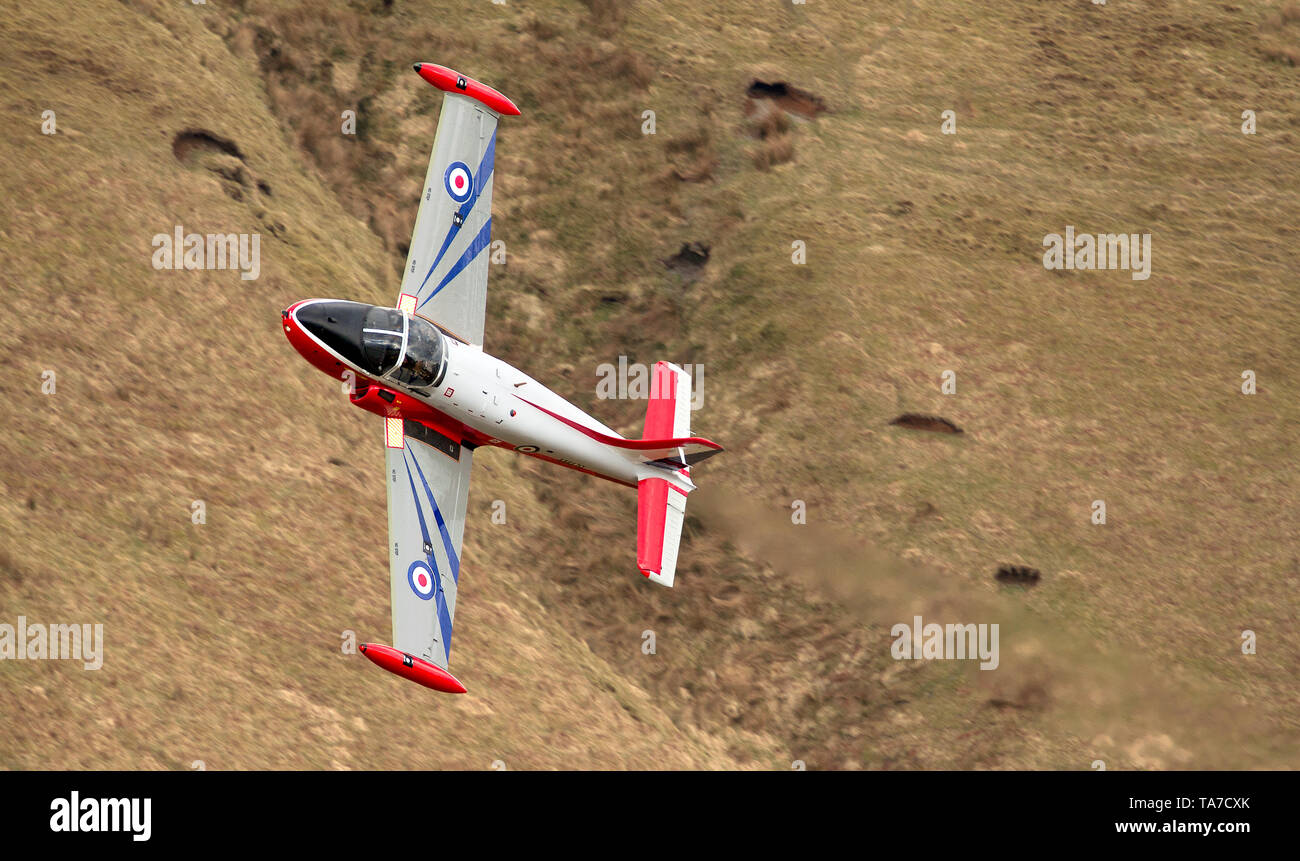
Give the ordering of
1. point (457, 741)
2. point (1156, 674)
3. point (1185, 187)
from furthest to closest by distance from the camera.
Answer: point (1185, 187)
point (1156, 674)
point (457, 741)

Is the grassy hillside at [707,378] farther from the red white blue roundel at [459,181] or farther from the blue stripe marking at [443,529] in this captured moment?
the red white blue roundel at [459,181]

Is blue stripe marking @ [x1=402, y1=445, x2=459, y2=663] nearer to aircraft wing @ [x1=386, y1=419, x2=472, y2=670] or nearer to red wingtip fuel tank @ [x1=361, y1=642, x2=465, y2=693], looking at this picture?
aircraft wing @ [x1=386, y1=419, x2=472, y2=670]

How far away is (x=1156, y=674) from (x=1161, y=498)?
5.22 meters

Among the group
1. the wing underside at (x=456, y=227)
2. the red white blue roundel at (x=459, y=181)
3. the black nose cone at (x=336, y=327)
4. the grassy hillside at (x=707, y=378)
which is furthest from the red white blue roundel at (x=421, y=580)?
the red white blue roundel at (x=459, y=181)

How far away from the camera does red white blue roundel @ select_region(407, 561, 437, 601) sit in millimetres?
25656

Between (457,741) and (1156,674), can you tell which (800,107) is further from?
(457,741)

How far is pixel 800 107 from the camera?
42562 mm

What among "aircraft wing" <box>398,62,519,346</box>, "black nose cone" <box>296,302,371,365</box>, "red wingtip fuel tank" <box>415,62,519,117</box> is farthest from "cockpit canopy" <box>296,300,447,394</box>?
"red wingtip fuel tank" <box>415,62,519,117</box>

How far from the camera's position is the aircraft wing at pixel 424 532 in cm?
2553

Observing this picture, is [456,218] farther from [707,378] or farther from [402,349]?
[707,378]

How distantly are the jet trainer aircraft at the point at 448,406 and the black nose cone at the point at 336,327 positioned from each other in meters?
0.02

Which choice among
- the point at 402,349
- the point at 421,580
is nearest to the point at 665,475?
the point at 421,580

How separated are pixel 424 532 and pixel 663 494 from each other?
5.05 metres
